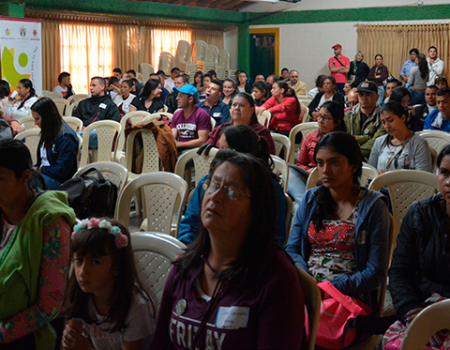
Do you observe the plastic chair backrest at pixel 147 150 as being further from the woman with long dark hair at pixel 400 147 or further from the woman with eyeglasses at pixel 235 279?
the woman with eyeglasses at pixel 235 279

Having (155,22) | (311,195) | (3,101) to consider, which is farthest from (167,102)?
(311,195)

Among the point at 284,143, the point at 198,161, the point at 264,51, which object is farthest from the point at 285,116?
the point at 264,51

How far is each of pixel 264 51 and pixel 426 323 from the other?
15.8 m

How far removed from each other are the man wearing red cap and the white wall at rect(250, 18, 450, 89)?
0.68 metres

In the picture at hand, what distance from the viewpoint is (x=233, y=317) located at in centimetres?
137

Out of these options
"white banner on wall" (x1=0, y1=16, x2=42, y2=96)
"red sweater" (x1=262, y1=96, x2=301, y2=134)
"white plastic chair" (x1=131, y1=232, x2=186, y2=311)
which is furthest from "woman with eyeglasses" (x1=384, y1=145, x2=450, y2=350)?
"white banner on wall" (x1=0, y1=16, x2=42, y2=96)

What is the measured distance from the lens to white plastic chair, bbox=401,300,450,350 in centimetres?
144

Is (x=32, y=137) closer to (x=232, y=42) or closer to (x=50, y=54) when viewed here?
(x=50, y=54)

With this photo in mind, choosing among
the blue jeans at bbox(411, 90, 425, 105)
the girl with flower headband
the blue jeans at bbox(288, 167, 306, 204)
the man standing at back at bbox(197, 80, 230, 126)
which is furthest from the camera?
the blue jeans at bbox(411, 90, 425, 105)

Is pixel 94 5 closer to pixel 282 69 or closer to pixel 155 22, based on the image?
pixel 155 22

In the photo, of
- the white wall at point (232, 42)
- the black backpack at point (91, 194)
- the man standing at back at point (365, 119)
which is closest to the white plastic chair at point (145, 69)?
the white wall at point (232, 42)

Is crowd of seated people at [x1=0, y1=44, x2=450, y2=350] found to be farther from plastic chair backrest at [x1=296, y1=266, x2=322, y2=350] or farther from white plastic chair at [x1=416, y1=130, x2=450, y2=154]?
white plastic chair at [x1=416, y1=130, x2=450, y2=154]

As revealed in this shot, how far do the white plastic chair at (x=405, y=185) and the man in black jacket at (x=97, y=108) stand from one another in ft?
15.0

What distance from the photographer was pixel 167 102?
9.19 meters
